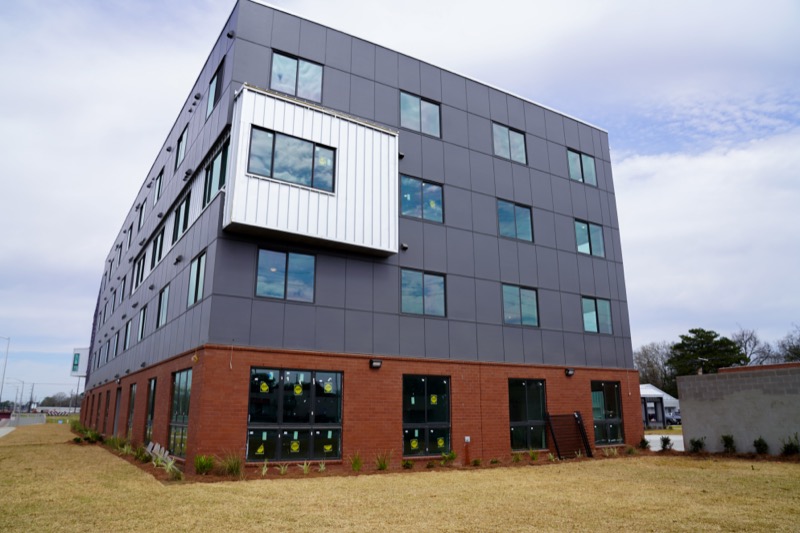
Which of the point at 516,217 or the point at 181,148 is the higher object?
the point at 181,148

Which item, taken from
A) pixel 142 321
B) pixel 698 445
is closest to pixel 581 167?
pixel 698 445

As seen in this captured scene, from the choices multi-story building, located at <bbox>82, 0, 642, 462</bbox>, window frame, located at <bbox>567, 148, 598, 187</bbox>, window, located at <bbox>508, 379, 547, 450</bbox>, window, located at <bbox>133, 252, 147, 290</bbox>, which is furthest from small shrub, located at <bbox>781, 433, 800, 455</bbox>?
window, located at <bbox>133, 252, 147, 290</bbox>

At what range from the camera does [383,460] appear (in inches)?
619

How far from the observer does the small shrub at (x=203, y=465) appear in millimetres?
13406

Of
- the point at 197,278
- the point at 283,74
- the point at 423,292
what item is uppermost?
the point at 283,74

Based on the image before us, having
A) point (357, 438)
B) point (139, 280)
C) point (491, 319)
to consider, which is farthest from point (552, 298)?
point (139, 280)

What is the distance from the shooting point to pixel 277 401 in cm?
1498

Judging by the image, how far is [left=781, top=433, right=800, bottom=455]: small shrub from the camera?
1723 centimetres

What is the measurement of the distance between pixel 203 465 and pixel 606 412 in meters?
15.5

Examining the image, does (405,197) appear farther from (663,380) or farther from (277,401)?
(663,380)

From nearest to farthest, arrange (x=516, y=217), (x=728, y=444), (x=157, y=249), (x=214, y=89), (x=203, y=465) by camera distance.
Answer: (x=203, y=465) → (x=214, y=89) → (x=728, y=444) → (x=516, y=217) → (x=157, y=249)

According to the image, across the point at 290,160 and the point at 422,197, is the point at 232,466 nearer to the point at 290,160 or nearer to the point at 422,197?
the point at 290,160

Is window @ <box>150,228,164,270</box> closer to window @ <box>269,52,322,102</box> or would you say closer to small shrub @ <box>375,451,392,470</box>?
window @ <box>269,52,322,102</box>

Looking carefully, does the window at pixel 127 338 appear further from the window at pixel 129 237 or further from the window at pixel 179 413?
the window at pixel 179 413
